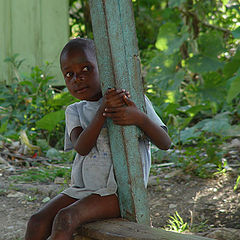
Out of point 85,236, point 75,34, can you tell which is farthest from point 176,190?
point 75,34

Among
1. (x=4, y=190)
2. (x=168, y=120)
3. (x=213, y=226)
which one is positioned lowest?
(x=213, y=226)

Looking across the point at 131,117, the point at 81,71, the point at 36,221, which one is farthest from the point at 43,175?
the point at 131,117

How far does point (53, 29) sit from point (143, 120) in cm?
451

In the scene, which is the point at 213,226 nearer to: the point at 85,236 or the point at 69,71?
the point at 85,236

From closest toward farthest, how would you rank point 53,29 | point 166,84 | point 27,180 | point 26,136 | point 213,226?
point 213,226 → point 27,180 → point 166,84 → point 26,136 → point 53,29

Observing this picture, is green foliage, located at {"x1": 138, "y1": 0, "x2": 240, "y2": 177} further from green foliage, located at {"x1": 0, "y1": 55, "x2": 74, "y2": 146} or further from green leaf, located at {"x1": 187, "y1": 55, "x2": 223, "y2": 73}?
green foliage, located at {"x1": 0, "y1": 55, "x2": 74, "y2": 146}

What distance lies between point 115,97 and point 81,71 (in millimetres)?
271

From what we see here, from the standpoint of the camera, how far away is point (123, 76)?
5.81 ft

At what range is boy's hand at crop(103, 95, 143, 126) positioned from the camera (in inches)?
68.9

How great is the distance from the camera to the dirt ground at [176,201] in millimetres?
2679

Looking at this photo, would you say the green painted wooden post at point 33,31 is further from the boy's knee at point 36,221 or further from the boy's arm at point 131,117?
the boy's arm at point 131,117

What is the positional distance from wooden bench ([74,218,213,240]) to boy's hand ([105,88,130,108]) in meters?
0.44

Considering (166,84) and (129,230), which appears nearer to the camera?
(129,230)

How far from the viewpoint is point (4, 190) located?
130 inches
